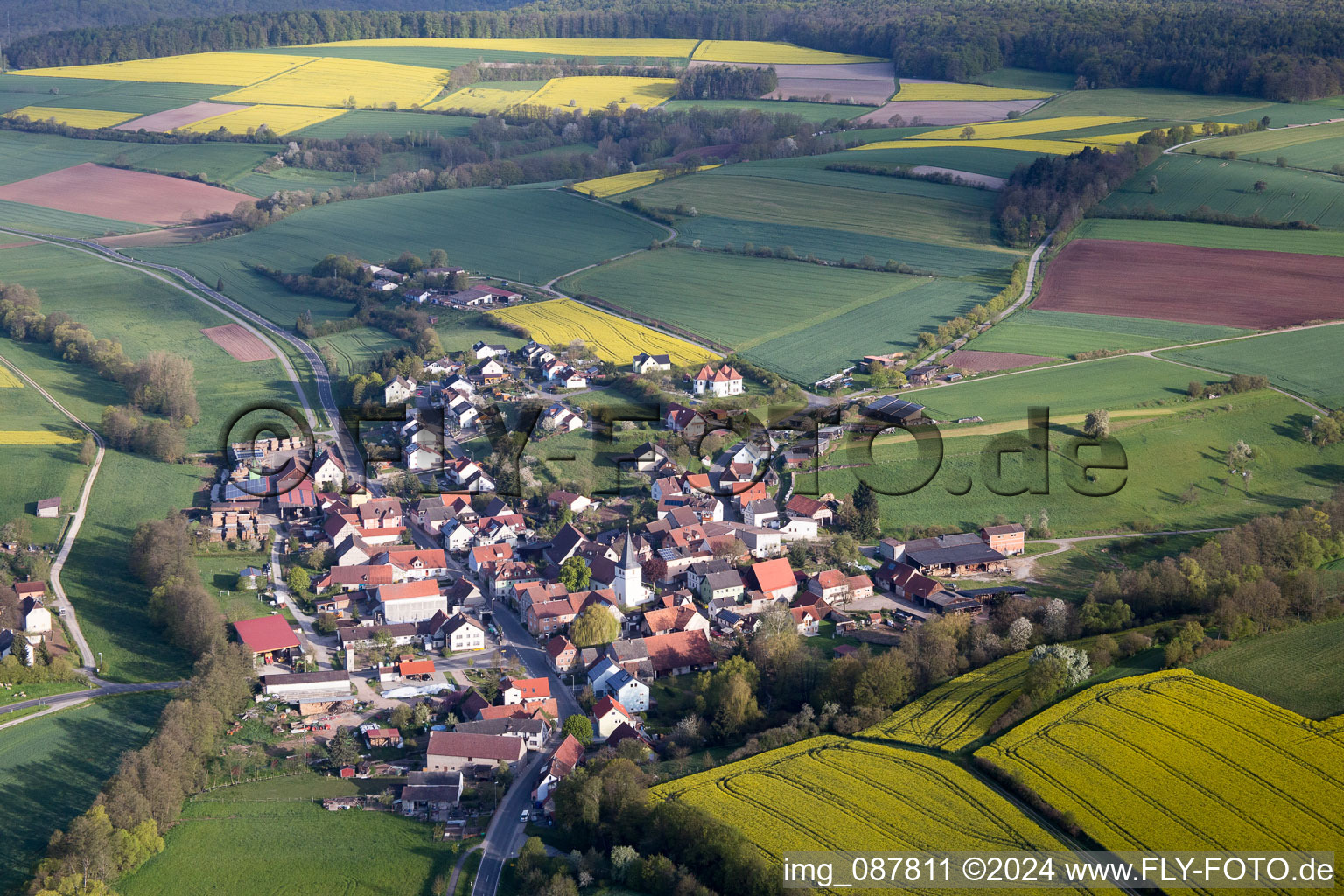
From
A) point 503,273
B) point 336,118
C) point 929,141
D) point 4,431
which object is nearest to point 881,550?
point 4,431

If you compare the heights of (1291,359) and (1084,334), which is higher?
(1084,334)

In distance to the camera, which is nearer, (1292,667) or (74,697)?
(1292,667)

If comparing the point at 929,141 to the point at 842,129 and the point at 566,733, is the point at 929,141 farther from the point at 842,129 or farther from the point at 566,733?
the point at 566,733

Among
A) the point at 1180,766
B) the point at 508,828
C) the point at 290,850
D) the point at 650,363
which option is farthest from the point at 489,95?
the point at 1180,766

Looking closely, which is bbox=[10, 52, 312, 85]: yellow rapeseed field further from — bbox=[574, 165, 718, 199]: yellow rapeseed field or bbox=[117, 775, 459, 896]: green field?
bbox=[117, 775, 459, 896]: green field

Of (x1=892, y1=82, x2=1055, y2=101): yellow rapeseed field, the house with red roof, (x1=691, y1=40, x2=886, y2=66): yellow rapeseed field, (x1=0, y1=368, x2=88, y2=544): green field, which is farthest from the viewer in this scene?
(x1=691, y1=40, x2=886, y2=66): yellow rapeseed field

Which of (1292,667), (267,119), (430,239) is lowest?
(1292,667)

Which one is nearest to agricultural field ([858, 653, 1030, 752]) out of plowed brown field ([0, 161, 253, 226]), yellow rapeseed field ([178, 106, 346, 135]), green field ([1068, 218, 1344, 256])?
green field ([1068, 218, 1344, 256])

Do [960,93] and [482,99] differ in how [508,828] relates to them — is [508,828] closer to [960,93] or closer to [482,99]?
[960,93]

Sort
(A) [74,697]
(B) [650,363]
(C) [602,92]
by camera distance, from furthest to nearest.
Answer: (C) [602,92]
(B) [650,363]
(A) [74,697]
